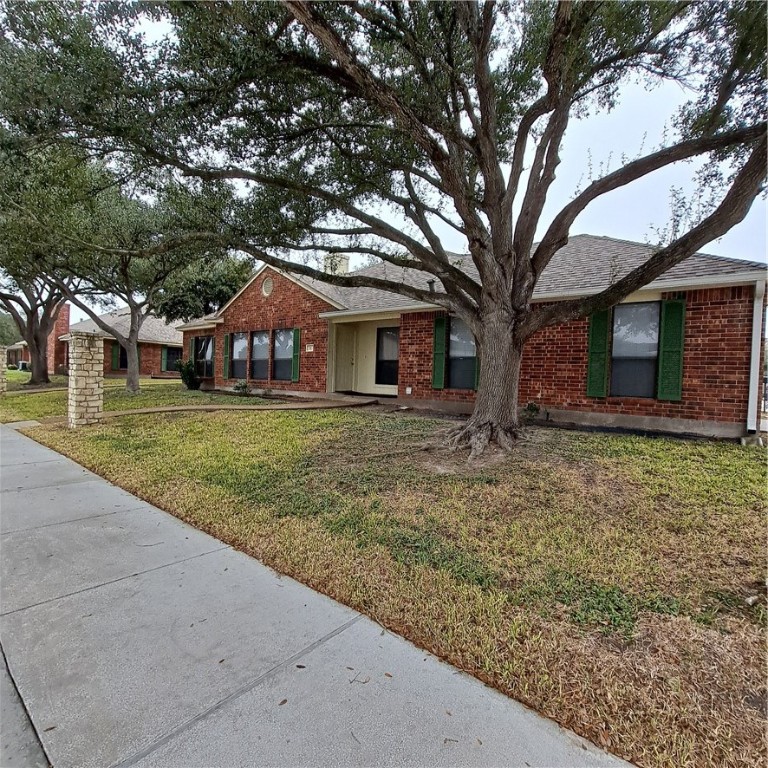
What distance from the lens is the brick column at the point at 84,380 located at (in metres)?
8.31

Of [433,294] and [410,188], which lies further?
[410,188]

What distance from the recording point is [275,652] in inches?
85.9

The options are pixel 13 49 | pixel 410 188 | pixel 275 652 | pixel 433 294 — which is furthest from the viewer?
pixel 410 188

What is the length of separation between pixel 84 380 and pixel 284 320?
6.96 m

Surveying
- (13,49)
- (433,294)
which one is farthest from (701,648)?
(13,49)

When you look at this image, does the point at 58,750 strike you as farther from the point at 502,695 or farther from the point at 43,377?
the point at 43,377

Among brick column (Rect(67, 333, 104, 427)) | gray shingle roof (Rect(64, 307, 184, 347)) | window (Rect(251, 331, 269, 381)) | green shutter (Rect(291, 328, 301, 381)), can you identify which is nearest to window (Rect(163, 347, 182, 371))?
gray shingle roof (Rect(64, 307, 184, 347))

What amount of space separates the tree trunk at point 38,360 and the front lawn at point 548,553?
18.1 m

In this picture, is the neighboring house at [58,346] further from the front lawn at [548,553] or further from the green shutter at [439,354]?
the front lawn at [548,553]

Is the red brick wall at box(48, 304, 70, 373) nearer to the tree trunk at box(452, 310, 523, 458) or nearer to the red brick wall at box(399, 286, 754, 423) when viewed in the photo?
the red brick wall at box(399, 286, 754, 423)

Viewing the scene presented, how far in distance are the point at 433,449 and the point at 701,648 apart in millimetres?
4117

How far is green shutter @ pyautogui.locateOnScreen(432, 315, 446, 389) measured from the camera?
10609 mm

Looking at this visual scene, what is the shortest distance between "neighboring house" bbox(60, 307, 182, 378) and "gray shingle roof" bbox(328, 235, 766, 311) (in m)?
20.7

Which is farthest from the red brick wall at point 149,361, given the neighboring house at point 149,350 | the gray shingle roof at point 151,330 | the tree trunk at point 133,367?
the tree trunk at point 133,367
